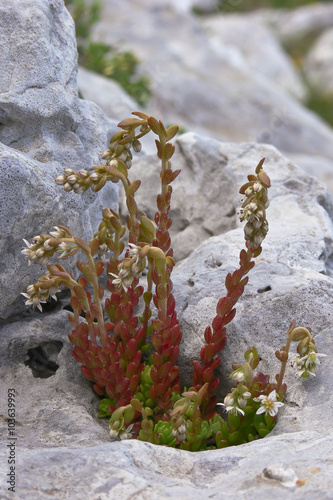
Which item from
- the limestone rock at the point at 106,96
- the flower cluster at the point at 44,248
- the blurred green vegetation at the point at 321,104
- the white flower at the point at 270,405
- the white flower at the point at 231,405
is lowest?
the white flower at the point at 231,405

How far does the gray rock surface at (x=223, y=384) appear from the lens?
8.77 ft

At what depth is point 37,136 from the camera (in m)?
4.05

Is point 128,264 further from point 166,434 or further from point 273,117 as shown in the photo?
point 273,117

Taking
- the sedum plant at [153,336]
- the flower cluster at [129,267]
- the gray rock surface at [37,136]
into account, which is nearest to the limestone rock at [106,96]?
the gray rock surface at [37,136]

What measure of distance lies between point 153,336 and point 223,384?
26.5 inches

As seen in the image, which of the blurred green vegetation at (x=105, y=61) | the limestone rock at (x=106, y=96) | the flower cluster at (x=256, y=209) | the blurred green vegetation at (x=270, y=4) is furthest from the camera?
the blurred green vegetation at (x=270, y=4)

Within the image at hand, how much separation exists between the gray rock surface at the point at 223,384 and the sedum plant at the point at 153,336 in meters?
0.16

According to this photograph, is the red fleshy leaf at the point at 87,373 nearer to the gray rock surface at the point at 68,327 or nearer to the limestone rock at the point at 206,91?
the gray rock surface at the point at 68,327

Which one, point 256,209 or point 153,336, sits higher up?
point 256,209

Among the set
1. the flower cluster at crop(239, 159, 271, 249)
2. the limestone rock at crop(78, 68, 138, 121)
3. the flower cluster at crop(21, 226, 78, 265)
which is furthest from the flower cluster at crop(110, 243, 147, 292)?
the limestone rock at crop(78, 68, 138, 121)

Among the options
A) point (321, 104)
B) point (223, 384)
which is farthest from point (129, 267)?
point (321, 104)

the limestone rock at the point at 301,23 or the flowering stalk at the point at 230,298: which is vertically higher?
the limestone rock at the point at 301,23

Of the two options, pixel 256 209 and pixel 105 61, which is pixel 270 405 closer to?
pixel 256 209

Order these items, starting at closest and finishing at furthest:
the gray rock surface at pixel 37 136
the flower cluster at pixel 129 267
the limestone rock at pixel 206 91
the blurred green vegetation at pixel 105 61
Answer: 1. the flower cluster at pixel 129 267
2. the gray rock surface at pixel 37 136
3. the blurred green vegetation at pixel 105 61
4. the limestone rock at pixel 206 91
